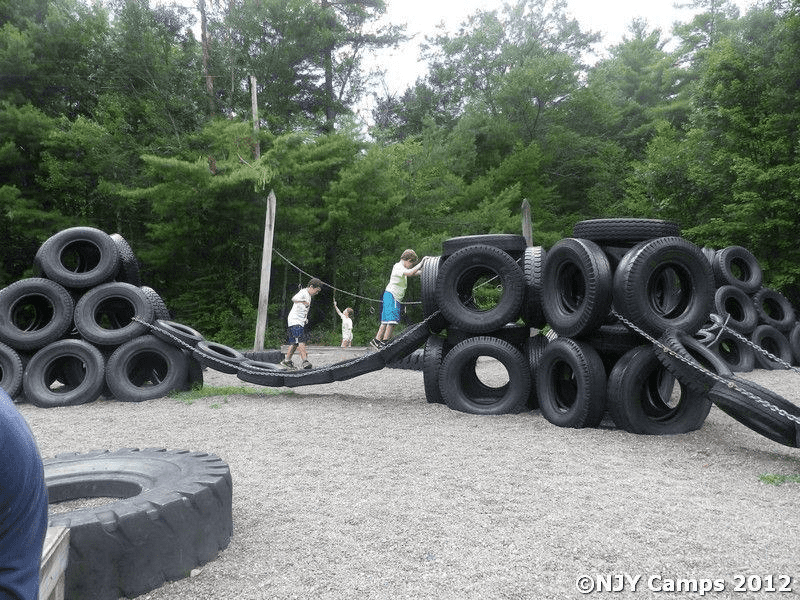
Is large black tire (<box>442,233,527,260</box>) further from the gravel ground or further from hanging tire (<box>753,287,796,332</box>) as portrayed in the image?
hanging tire (<box>753,287,796,332</box>)

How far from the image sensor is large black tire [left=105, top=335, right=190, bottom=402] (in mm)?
7559

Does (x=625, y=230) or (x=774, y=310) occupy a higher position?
(x=625, y=230)

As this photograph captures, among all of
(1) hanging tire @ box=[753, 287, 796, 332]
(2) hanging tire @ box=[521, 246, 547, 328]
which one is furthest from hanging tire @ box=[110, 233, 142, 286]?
(1) hanging tire @ box=[753, 287, 796, 332]

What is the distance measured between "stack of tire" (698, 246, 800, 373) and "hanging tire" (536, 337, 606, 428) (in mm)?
4348

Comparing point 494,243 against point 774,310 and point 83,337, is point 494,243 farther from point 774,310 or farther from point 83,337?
point 774,310

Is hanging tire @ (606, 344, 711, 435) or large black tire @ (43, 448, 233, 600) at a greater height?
hanging tire @ (606, 344, 711, 435)

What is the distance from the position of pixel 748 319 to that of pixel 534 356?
5.49 metres

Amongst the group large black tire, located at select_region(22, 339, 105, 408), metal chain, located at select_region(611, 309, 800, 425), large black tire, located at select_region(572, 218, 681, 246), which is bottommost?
large black tire, located at select_region(22, 339, 105, 408)

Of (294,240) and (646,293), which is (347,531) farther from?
(294,240)

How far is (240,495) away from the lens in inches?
151

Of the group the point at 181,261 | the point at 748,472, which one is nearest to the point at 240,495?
the point at 748,472

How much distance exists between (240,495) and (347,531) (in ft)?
3.28

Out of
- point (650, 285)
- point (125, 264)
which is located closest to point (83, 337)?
point (125, 264)

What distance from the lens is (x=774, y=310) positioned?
1109 cm
